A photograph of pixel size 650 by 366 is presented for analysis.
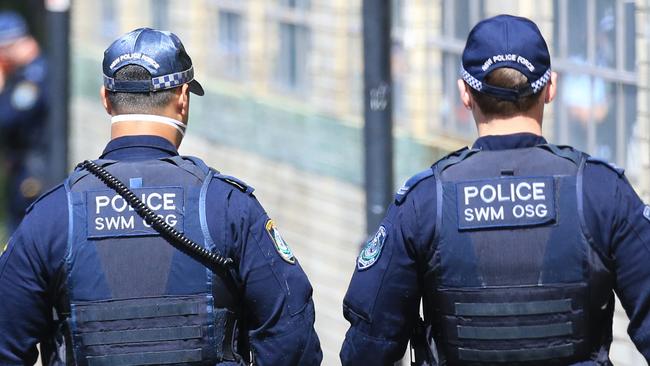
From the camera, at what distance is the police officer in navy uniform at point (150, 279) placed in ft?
14.5

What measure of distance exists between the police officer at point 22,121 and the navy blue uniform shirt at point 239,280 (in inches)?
283

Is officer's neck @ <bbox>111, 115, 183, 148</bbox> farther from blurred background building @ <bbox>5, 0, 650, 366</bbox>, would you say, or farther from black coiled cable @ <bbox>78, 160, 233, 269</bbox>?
blurred background building @ <bbox>5, 0, 650, 366</bbox>

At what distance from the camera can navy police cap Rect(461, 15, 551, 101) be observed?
441cm

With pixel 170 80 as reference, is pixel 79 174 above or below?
below

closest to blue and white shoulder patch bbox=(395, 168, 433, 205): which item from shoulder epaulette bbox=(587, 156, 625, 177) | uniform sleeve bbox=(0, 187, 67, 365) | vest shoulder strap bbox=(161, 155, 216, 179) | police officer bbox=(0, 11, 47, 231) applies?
shoulder epaulette bbox=(587, 156, 625, 177)

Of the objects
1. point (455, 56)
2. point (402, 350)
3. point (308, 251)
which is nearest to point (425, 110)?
point (455, 56)

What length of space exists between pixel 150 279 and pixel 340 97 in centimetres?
586

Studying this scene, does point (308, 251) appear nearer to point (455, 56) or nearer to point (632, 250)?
point (455, 56)

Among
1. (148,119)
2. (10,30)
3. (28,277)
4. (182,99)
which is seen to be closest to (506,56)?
(182,99)

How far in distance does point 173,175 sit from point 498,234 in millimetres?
993

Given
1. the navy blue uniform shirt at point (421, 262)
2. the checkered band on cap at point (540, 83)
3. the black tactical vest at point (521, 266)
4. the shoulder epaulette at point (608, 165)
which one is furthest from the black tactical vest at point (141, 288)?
the shoulder epaulette at point (608, 165)

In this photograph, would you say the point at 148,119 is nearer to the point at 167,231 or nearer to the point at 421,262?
the point at 167,231

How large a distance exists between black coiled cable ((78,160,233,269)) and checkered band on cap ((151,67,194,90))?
1.02ft

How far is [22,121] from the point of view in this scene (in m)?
11.8
